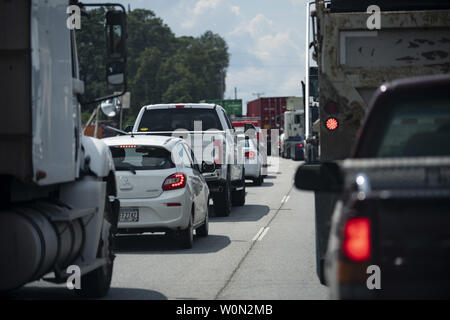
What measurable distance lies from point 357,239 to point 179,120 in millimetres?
15466

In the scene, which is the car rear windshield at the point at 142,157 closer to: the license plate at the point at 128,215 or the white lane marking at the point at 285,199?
the license plate at the point at 128,215

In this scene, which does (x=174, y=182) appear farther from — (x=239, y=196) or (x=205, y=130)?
(x=239, y=196)

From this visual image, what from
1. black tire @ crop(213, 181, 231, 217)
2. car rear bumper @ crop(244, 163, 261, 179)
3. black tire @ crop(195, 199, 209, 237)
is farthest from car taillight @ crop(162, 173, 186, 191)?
car rear bumper @ crop(244, 163, 261, 179)

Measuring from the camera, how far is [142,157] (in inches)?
542

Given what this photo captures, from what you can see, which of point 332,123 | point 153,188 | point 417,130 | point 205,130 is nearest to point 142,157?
point 153,188

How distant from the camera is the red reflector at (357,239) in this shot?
4.25m

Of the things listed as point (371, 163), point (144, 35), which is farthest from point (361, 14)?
point (144, 35)

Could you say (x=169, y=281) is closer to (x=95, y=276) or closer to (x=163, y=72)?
(x=95, y=276)

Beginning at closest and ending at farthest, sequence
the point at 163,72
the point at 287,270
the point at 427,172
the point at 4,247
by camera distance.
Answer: the point at 427,172 → the point at 4,247 → the point at 287,270 → the point at 163,72

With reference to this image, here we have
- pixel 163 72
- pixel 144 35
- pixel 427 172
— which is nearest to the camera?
pixel 427 172

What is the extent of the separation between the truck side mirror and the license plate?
5.11m

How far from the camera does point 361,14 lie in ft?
32.9
